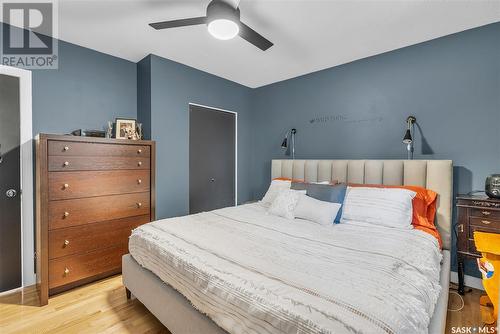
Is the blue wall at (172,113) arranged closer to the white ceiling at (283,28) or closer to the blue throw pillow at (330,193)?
the white ceiling at (283,28)

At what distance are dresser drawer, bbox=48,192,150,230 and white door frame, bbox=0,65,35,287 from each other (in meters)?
0.51

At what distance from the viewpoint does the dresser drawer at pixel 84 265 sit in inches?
83.3

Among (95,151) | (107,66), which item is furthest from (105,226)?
(107,66)

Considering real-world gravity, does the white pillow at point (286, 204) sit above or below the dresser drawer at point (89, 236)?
above

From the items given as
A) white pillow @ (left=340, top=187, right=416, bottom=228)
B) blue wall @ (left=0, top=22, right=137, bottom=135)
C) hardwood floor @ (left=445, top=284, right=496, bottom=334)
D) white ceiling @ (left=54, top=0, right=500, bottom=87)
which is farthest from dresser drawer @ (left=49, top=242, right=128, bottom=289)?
hardwood floor @ (left=445, top=284, right=496, bottom=334)

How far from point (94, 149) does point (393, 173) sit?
312 cm

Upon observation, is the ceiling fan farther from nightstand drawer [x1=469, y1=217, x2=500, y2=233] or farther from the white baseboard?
the white baseboard

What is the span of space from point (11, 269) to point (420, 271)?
3.41 m

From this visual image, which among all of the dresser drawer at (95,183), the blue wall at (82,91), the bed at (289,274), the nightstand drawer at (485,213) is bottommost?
the bed at (289,274)

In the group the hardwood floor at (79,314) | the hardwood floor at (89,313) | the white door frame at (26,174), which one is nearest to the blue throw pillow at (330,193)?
the hardwood floor at (89,313)

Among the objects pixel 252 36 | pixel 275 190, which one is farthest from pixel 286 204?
pixel 252 36

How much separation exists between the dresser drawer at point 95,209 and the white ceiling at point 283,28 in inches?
67.1

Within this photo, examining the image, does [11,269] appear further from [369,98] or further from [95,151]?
[369,98]

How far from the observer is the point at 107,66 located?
2.93 m
